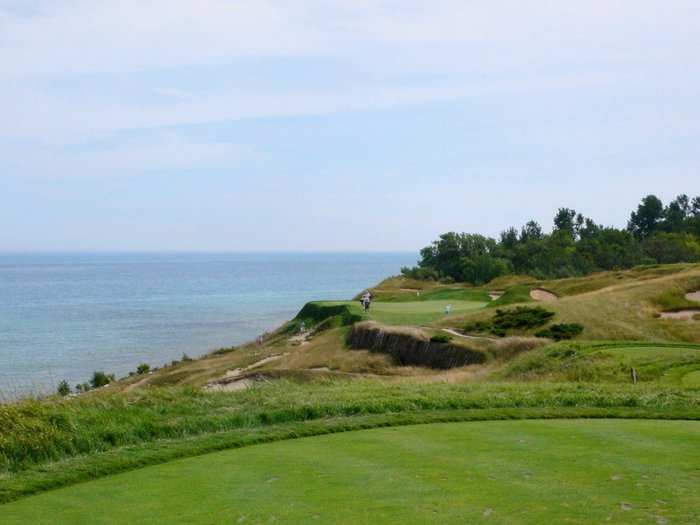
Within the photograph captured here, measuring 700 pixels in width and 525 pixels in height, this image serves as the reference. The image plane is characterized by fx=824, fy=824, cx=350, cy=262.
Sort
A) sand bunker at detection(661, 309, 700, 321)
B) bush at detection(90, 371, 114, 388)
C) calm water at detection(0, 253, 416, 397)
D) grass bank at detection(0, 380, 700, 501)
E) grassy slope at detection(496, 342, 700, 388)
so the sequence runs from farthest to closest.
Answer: calm water at detection(0, 253, 416, 397) → bush at detection(90, 371, 114, 388) → sand bunker at detection(661, 309, 700, 321) → grassy slope at detection(496, 342, 700, 388) → grass bank at detection(0, 380, 700, 501)

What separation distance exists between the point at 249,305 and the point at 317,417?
3291 inches

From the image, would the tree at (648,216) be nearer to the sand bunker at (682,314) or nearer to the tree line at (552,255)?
the tree line at (552,255)

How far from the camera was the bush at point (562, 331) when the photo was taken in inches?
1024

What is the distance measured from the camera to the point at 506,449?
9.32m

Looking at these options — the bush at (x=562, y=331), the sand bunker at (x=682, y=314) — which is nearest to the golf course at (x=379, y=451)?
the bush at (x=562, y=331)

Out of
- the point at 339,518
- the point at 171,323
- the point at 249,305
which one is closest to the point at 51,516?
the point at 339,518

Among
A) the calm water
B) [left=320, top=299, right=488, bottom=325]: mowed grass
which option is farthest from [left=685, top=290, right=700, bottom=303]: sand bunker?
the calm water

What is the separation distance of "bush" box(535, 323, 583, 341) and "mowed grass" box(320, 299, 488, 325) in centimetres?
575

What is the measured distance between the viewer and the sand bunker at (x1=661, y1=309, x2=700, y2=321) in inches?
1107

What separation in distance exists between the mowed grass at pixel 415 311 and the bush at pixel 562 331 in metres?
5.75

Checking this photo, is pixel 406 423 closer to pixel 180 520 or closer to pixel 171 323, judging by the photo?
pixel 180 520

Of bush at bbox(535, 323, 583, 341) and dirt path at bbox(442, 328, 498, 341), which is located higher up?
bush at bbox(535, 323, 583, 341)

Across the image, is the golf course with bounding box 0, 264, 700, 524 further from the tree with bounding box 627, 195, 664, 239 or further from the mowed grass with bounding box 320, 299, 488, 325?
the tree with bounding box 627, 195, 664, 239

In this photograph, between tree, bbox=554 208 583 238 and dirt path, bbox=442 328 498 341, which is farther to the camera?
tree, bbox=554 208 583 238
